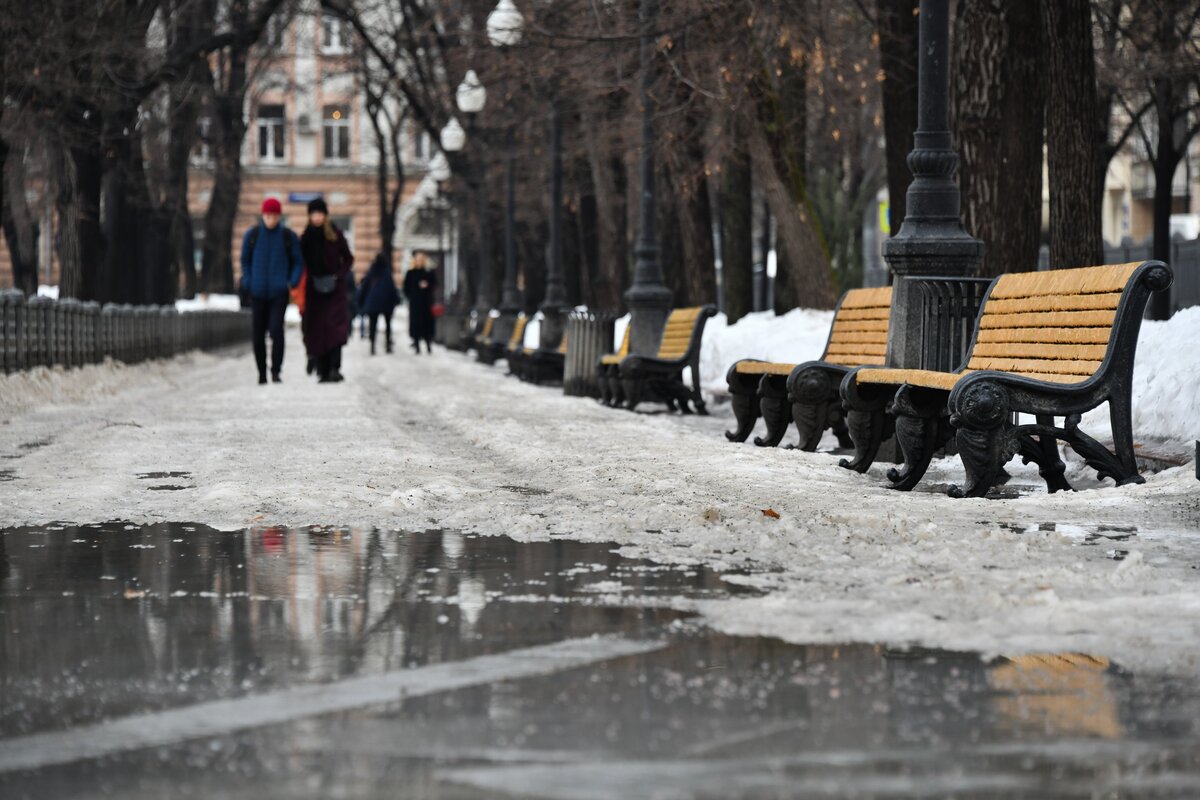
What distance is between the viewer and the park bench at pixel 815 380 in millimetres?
12477

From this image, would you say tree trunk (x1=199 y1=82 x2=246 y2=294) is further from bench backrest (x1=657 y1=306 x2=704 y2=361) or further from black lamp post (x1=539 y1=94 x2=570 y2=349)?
bench backrest (x1=657 y1=306 x2=704 y2=361)

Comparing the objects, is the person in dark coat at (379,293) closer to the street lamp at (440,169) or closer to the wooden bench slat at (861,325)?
the street lamp at (440,169)

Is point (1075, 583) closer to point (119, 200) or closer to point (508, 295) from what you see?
point (119, 200)

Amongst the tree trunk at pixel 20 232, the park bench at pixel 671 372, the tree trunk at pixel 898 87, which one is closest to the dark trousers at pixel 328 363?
the park bench at pixel 671 372

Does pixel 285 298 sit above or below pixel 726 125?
below

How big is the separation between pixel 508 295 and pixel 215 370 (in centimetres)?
1139

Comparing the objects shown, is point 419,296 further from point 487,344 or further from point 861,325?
point 861,325

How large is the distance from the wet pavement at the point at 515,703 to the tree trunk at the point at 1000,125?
10720 millimetres

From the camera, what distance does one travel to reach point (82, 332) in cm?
2409

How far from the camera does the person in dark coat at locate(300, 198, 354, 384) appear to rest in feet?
78.3

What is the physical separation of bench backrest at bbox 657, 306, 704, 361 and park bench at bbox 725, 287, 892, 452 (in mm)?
4734

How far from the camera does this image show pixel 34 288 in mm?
50844

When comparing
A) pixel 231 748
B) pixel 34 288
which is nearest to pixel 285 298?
pixel 231 748

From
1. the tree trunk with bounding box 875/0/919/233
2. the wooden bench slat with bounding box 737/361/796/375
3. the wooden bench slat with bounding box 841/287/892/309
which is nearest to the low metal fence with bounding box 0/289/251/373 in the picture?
the wooden bench slat with bounding box 737/361/796/375
